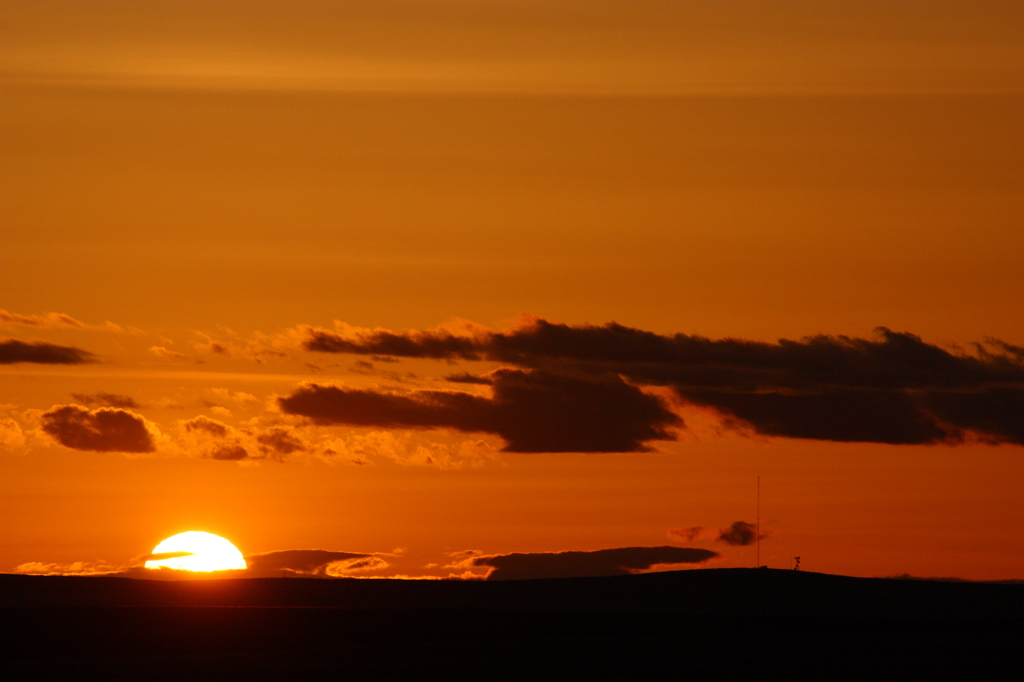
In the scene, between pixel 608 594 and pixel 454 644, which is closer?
pixel 454 644

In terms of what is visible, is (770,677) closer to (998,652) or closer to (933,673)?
(933,673)

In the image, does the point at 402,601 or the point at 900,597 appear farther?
the point at 900,597

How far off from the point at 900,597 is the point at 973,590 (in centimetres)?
1318

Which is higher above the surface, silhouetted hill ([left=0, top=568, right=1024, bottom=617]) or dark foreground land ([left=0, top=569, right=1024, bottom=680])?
A: silhouetted hill ([left=0, top=568, right=1024, bottom=617])

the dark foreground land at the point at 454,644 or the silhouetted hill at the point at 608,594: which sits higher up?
the silhouetted hill at the point at 608,594

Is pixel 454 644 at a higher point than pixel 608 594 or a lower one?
lower

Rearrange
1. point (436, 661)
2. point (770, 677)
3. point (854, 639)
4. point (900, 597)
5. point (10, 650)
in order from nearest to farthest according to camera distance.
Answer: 1. point (770, 677)
2. point (436, 661)
3. point (10, 650)
4. point (854, 639)
5. point (900, 597)

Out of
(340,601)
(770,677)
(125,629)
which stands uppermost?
(340,601)

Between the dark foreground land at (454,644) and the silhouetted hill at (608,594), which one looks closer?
the dark foreground land at (454,644)

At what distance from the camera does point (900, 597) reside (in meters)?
169

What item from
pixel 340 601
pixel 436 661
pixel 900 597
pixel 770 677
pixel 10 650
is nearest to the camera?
pixel 770 677

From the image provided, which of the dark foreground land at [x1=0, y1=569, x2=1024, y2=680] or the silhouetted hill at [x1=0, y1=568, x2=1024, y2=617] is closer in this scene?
the dark foreground land at [x1=0, y1=569, x2=1024, y2=680]

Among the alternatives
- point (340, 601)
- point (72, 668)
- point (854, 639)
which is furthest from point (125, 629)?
point (340, 601)

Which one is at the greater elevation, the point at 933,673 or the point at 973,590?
the point at 973,590
